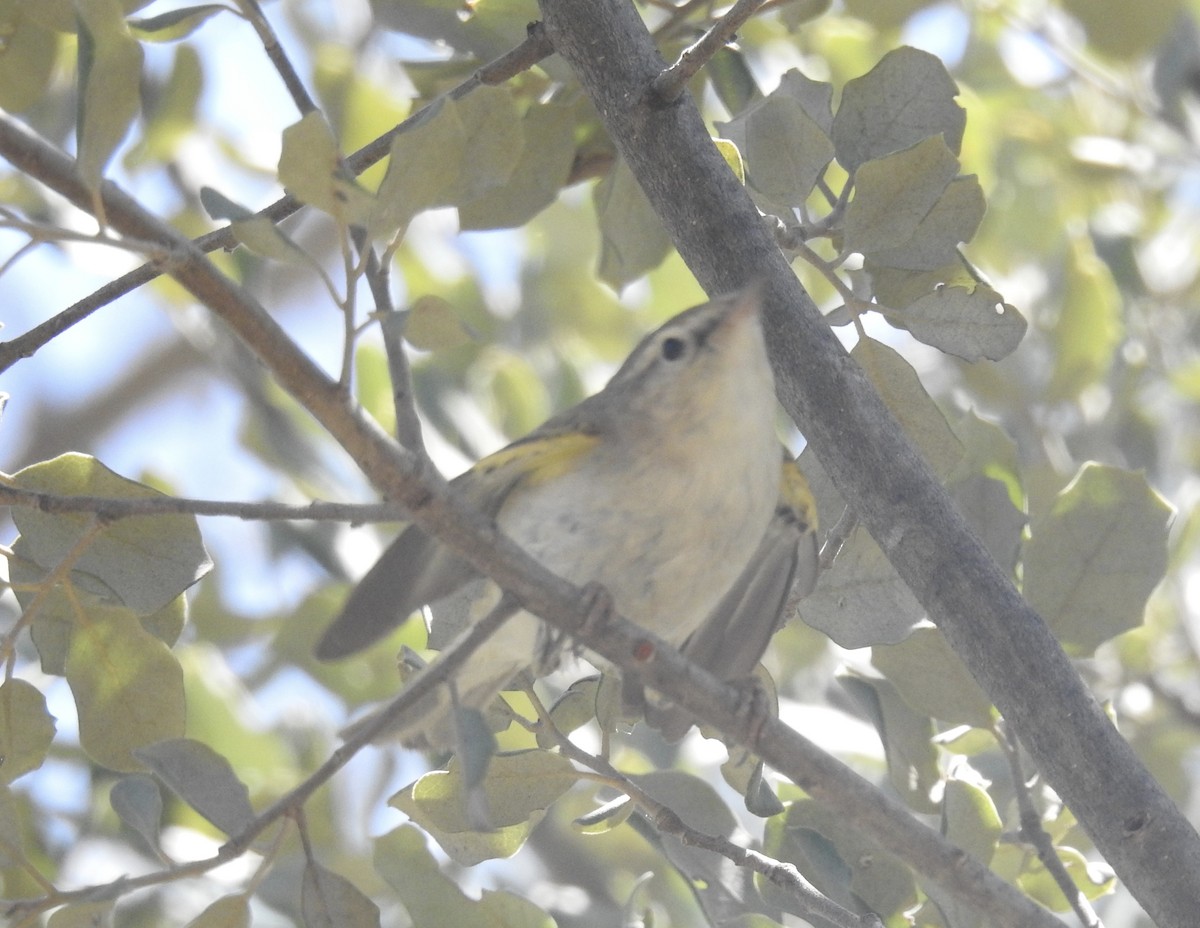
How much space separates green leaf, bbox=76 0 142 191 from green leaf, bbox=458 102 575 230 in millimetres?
931

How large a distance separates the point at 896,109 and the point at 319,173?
1154 millimetres

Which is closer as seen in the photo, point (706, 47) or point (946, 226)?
point (706, 47)

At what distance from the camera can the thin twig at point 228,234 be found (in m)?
1.88

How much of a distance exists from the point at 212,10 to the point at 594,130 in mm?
846

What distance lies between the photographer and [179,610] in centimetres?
222

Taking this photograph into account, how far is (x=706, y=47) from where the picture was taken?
193 cm

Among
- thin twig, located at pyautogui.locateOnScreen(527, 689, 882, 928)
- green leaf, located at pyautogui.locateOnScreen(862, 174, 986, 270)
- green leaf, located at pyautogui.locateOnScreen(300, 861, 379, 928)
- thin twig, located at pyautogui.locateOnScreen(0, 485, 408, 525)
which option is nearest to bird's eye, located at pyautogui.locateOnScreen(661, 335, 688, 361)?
green leaf, located at pyautogui.locateOnScreen(862, 174, 986, 270)

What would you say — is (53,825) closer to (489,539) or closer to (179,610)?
(179,610)

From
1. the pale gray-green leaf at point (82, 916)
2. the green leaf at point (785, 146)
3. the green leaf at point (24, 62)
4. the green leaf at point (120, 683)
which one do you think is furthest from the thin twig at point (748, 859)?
the green leaf at point (24, 62)

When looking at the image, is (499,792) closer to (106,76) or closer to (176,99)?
(106,76)

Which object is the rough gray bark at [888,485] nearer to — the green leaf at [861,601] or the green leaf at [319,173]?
the green leaf at [861,601]

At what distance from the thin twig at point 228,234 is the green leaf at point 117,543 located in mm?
191

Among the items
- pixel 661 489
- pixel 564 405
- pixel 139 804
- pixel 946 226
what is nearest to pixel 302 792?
pixel 139 804

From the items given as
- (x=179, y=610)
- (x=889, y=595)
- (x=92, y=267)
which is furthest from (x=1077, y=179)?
(x=179, y=610)
